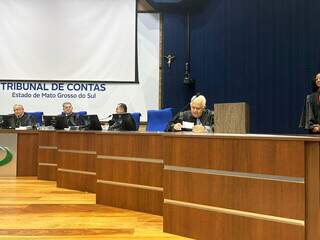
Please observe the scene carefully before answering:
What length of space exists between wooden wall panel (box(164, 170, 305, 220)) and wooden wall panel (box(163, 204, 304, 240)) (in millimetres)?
63

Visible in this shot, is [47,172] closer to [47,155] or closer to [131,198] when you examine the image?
[47,155]

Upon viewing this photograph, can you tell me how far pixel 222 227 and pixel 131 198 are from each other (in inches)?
56.6

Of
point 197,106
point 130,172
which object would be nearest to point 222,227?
point 130,172

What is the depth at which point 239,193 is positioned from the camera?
2729 millimetres

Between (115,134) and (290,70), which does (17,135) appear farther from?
(290,70)

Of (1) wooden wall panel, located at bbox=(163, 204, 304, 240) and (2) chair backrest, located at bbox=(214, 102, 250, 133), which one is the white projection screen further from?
(1) wooden wall panel, located at bbox=(163, 204, 304, 240)

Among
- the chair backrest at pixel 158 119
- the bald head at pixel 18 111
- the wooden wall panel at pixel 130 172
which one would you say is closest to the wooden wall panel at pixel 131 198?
the wooden wall panel at pixel 130 172

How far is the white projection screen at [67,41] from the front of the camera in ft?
28.1

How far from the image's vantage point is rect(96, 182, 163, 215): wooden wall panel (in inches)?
153

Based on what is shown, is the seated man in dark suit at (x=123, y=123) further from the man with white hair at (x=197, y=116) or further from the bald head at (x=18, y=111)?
the bald head at (x=18, y=111)

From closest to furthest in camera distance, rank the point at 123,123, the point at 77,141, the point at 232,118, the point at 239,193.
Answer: the point at 239,193
the point at 232,118
the point at 123,123
the point at 77,141

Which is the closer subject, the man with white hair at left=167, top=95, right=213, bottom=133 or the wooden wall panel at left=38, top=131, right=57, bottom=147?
A: the man with white hair at left=167, top=95, right=213, bottom=133

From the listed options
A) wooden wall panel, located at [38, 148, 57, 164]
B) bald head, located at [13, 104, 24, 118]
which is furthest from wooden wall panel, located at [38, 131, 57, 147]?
bald head, located at [13, 104, 24, 118]

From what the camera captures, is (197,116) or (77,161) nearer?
(197,116)
